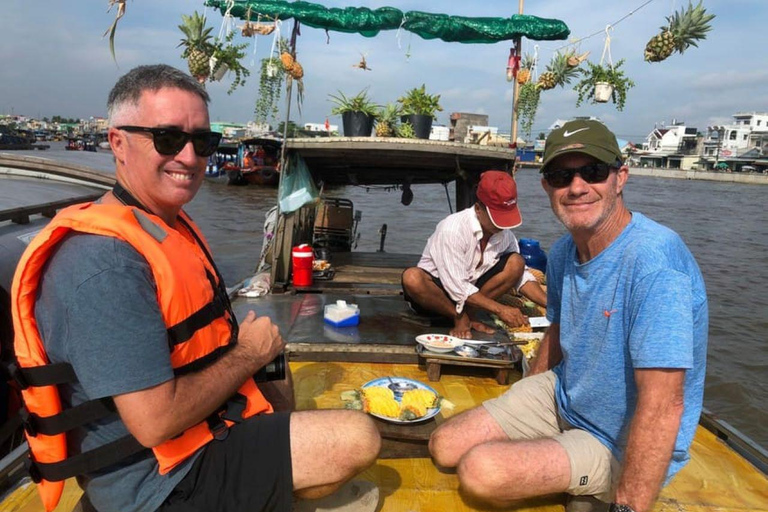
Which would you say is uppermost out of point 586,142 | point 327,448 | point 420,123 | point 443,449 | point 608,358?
point 420,123

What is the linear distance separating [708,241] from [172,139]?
A: 20.5 m

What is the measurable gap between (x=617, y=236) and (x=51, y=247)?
2.29 meters

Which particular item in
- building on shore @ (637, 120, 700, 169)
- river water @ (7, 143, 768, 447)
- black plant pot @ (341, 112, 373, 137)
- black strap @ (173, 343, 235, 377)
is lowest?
river water @ (7, 143, 768, 447)

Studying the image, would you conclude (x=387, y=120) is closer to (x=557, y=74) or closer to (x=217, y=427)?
(x=557, y=74)

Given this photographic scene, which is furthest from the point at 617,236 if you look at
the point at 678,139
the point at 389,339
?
the point at 678,139

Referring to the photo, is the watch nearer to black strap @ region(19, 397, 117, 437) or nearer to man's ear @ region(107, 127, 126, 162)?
black strap @ region(19, 397, 117, 437)

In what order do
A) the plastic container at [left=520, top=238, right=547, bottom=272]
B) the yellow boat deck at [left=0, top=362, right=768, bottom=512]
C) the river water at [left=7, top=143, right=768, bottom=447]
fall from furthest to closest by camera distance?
the plastic container at [left=520, top=238, right=547, bottom=272] < the river water at [left=7, top=143, right=768, bottom=447] < the yellow boat deck at [left=0, top=362, right=768, bottom=512]

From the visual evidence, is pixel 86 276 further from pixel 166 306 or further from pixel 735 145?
pixel 735 145

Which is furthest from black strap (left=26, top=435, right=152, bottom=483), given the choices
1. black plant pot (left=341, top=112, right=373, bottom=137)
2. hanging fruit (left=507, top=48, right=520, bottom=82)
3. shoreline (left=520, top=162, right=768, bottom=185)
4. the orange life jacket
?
shoreline (left=520, top=162, right=768, bottom=185)

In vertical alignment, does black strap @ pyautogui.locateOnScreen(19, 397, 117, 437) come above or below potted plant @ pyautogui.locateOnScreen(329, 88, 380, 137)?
below

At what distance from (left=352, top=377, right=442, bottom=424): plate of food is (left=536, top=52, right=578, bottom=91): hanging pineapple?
4.55m

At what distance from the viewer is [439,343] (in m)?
3.96

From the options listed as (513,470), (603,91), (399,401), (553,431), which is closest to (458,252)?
(399,401)

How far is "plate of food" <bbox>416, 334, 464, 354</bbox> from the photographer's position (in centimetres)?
391
